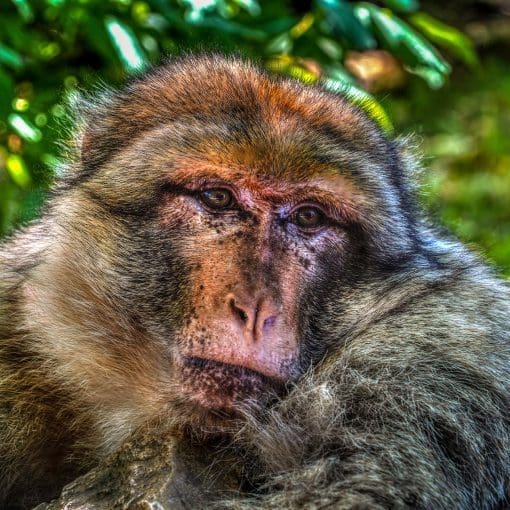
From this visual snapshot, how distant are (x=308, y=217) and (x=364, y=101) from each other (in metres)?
1.16

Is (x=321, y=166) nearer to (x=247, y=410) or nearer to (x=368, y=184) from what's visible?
(x=368, y=184)

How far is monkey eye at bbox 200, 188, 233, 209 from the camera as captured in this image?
11.6 ft

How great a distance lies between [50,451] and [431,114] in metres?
6.73

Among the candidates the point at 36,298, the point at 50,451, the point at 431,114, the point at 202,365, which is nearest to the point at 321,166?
the point at 202,365

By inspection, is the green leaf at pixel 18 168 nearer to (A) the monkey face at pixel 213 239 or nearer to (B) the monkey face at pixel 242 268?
(A) the monkey face at pixel 213 239

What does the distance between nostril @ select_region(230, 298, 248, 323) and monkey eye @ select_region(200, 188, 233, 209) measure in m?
0.52

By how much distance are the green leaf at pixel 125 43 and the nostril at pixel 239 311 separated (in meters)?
1.86

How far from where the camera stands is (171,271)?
343 centimetres

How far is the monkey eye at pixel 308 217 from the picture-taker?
3.60 metres

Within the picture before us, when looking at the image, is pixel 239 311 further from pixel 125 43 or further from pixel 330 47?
pixel 330 47

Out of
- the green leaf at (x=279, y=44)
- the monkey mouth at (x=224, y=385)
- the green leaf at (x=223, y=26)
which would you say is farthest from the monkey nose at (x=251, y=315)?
the green leaf at (x=279, y=44)

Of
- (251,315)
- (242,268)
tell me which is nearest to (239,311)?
(251,315)

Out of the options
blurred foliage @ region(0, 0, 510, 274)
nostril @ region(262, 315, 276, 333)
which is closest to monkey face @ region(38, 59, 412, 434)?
nostril @ region(262, 315, 276, 333)

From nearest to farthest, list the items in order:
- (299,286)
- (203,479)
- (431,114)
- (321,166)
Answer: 1. (203,479)
2. (299,286)
3. (321,166)
4. (431,114)
